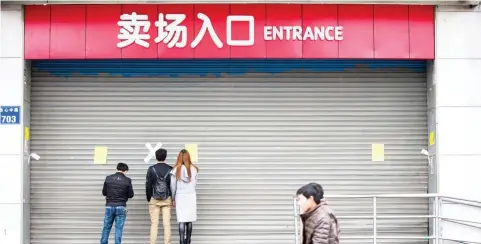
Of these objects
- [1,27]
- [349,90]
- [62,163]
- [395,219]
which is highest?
[1,27]

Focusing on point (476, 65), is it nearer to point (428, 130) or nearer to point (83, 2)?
point (428, 130)

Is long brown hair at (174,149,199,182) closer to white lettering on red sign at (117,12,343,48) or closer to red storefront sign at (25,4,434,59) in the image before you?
red storefront sign at (25,4,434,59)

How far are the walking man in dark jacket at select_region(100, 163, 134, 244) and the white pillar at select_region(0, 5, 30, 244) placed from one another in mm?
1271

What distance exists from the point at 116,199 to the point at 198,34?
2.83 m

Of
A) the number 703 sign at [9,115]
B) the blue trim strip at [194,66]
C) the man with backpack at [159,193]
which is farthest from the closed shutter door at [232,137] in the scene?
the number 703 sign at [9,115]

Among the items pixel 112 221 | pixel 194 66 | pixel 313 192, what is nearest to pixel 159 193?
pixel 112 221

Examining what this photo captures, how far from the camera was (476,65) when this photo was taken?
12.7 m

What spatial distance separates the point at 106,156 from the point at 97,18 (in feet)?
7.29

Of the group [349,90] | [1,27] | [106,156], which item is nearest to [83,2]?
[1,27]

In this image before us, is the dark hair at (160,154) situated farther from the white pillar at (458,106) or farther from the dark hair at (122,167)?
the white pillar at (458,106)

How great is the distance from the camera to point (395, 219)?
13234 mm

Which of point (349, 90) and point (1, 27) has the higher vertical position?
point (1, 27)

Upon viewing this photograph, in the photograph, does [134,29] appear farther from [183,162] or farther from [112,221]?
[112,221]

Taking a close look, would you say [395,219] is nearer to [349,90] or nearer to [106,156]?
[349,90]
